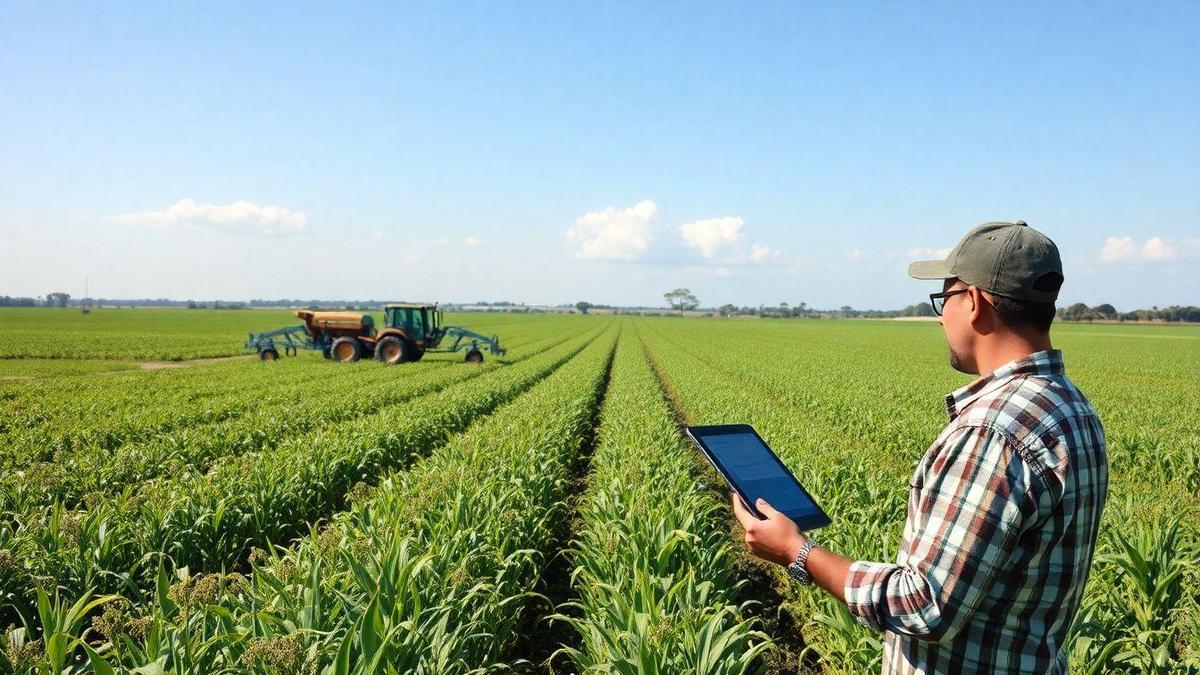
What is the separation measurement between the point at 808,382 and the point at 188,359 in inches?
1193

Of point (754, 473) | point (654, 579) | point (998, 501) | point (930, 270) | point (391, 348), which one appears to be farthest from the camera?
point (391, 348)

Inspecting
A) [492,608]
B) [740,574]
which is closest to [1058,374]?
[492,608]

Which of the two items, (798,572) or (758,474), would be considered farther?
(758,474)

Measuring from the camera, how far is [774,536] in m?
2.13

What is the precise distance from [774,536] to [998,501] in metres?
0.65

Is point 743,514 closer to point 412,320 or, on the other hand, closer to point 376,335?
point 412,320

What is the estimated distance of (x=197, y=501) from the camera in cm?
672

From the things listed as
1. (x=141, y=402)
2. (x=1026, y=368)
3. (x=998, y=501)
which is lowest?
(x=141, y=402)

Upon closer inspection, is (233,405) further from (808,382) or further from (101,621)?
(808,382)

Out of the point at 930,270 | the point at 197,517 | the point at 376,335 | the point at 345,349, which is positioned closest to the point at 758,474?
the point at 930,270

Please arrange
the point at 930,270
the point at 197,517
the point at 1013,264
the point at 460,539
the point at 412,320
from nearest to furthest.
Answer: the point at 1013,264
the point at 930,270
the point at 460,539
the point at 197,517
the point at 412,320

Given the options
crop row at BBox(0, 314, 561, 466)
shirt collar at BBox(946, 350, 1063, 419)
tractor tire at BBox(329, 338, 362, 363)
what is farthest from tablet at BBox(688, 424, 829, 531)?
tractor tire at BBox(329, 338, 362, 363)

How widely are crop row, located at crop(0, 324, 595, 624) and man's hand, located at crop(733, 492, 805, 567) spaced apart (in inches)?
153

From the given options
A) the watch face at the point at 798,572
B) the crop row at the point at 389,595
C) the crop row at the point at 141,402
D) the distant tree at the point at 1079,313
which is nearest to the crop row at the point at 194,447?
the crop row at the point at 141,402
